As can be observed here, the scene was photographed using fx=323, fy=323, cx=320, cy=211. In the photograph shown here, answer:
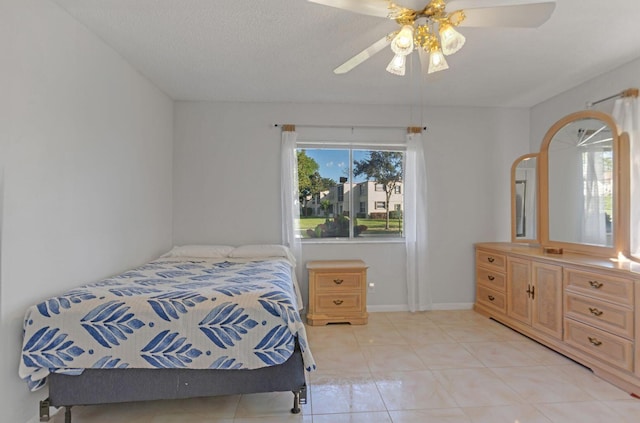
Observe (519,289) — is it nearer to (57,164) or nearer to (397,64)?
(397,64)

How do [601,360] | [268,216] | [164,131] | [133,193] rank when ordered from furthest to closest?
[268,216], [164,131], [133,193], [601,360]

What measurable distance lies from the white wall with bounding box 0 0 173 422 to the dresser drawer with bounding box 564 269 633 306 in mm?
3679

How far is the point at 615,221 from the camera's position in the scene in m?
2.65

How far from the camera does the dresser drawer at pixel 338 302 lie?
3484 mm

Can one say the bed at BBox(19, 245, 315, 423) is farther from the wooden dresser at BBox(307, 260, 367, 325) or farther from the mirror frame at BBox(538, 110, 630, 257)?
the mirror frame at BBox(538, 110, 630, 257)

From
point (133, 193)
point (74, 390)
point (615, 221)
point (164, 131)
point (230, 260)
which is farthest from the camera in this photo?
point (164, 131)

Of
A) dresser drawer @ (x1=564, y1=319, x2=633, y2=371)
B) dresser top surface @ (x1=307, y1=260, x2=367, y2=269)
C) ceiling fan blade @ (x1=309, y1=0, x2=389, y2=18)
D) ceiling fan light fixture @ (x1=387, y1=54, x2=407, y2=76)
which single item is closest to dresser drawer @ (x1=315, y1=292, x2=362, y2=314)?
dresser top surface @ (x1=307, y1=260, x2=367, y2=269)

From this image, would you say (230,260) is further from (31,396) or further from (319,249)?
(31,396)

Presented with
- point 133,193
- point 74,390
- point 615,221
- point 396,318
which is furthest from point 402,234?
point 74,390

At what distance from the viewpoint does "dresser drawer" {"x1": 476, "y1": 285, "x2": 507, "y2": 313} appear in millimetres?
3441

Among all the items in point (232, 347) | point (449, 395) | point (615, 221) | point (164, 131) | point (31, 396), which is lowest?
point (449, 395)

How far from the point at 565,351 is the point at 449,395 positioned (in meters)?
1.29

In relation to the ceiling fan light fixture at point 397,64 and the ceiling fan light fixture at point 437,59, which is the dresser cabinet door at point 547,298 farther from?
the ceiling fan light fixture at point 397,64

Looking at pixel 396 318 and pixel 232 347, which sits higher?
pixel 232 347
